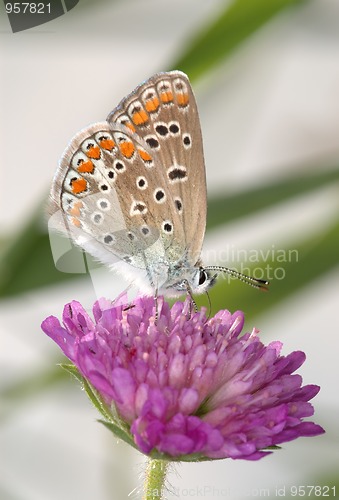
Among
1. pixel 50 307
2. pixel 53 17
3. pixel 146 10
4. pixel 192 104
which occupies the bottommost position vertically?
pixel 192 104

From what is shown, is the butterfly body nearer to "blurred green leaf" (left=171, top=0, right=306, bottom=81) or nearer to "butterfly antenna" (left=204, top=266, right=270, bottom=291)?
"butterfly antenna" (left=204, top=266, right=270, bottom=291)

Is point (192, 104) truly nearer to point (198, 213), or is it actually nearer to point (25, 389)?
point (198, 213)

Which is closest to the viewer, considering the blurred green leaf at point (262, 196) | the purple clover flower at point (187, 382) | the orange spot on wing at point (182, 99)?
the purple clover flower at point (187, 382)

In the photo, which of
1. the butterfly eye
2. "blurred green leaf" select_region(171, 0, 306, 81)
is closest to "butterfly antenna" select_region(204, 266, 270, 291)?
the butterfly eye

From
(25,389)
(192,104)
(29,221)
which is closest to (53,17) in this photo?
(29,221)

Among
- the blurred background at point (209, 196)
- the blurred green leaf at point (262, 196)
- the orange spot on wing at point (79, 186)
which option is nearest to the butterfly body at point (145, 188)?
the orange spot on wing at point (79, 186)

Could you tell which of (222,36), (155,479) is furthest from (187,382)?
(222,36)

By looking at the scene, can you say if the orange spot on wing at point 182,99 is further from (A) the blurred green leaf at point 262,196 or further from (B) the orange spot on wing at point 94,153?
(A) the blurred green leaf at point 262,196
